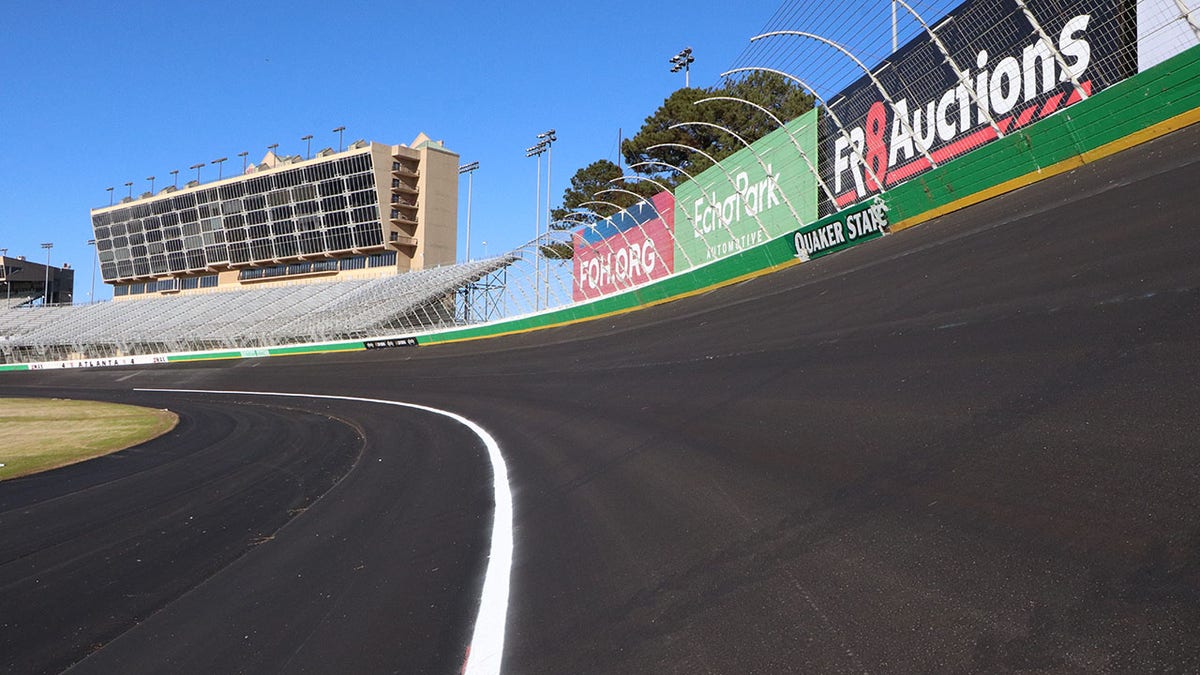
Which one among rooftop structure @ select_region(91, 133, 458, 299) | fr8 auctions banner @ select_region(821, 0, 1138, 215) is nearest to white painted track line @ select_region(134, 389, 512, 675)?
fr8 auctions banner @ select_region(821, 0, 1138, 215)

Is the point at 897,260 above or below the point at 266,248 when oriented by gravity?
below

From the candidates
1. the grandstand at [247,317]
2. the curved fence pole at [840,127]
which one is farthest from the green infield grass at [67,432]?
the grandstand at [247,317]

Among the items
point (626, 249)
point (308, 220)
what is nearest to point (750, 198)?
point (626, 249)

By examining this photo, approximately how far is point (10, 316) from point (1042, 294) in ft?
344

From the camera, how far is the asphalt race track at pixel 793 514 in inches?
120

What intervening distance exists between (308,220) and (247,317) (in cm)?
1378

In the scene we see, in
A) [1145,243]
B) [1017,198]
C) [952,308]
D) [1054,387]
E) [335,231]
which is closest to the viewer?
[1054,387]

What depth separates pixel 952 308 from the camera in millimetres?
9430

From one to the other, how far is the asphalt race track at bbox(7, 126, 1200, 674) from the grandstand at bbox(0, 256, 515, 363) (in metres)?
30.6

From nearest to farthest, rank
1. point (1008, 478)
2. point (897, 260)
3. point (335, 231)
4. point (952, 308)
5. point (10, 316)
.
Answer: point (1008, 478), point (952, 308), point (897, 260), point (335, 231), point (10, 316)

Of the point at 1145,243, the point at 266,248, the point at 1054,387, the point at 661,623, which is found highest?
the point at 266,248

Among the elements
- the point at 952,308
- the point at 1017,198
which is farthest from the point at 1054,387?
the point at 1017,198

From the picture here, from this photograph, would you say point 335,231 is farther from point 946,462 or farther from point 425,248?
point 946,462

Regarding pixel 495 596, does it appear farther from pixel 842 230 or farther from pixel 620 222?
pixel 620 222
